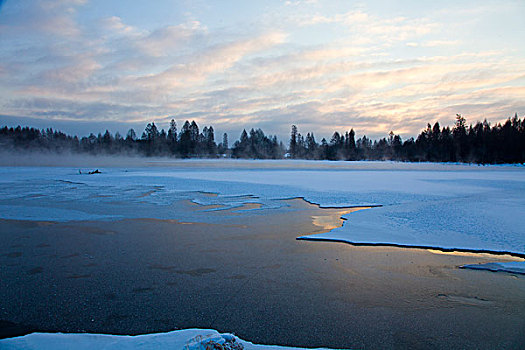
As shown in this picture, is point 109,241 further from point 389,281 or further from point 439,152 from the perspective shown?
point 439,152

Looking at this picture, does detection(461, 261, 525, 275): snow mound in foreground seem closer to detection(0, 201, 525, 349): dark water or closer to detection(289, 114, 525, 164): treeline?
detection(0, 201, 525, 349): dark water

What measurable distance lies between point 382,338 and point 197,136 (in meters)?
94.8

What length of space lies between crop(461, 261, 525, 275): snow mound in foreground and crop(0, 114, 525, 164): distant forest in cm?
6850

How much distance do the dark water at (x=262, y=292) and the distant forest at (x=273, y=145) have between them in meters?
69.7

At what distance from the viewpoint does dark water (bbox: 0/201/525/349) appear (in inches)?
112

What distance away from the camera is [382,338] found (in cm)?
272

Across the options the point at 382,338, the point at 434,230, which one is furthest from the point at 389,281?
the point at 434,230

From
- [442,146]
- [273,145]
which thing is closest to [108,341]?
[442,146]

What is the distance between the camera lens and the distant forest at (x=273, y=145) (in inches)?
2606

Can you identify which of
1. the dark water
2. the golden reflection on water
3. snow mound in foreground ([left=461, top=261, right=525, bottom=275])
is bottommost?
the dark water

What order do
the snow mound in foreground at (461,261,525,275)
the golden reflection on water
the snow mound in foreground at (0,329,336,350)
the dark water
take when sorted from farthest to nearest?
1. the golden reflection on water
2. the snow mound in foreground at (461,261,525,275)
3. the dark water
4. the snow mound in foreground at (0,329,336,350)

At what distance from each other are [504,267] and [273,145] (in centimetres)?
9765

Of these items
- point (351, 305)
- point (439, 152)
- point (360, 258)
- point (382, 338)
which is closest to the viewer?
point (382, 338)

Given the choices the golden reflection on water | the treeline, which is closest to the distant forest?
the treeline
